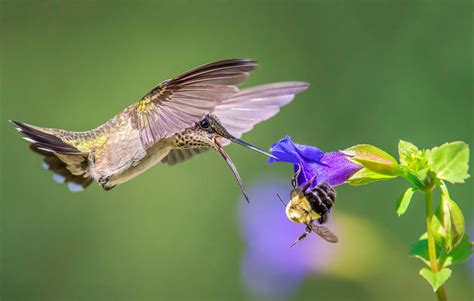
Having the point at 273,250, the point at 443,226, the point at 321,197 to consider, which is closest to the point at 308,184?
the point at 321,197

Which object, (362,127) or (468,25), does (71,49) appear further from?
(468,25)

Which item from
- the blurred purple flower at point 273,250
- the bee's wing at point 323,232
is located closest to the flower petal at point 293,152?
the bee's wing at point 323,232

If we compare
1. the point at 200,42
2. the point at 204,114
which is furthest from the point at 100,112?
the point at 204,114

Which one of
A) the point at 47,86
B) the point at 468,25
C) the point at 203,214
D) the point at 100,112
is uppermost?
the point at 47,86

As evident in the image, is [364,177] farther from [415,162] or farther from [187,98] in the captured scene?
[187,98]

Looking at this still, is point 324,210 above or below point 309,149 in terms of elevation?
below

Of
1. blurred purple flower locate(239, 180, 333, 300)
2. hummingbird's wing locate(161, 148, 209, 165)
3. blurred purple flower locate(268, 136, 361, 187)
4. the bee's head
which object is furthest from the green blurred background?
blurred purple flower locate(268, 136, 361, 187)

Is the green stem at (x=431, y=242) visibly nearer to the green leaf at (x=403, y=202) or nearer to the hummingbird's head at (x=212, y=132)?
the green leaf at (x=403, y=202)

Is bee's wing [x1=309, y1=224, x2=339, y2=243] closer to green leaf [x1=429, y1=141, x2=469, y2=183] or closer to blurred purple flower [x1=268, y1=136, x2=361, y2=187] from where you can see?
blurred purple flower [x1=268, y1=136, x2=361, y2=187]
